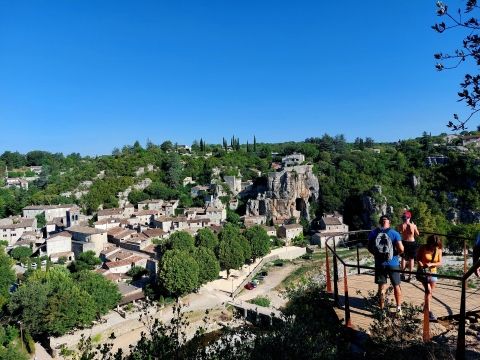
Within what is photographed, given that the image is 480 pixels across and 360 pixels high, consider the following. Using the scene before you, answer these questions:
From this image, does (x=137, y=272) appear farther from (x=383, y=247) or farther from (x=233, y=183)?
(x=233, y=183)

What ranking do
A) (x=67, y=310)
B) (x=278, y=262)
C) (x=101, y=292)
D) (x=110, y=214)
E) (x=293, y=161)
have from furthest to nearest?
(x=293, y=161)
(x=110, y=214)
(x=278, y=262)
(x=101, y=292)
(x=67, y=310)

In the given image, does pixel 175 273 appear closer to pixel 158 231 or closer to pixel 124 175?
pixel 158 231

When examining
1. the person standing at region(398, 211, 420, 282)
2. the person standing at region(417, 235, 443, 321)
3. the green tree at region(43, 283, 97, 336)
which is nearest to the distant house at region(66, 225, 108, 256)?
the green tree at region(43, 283, 97, 336)

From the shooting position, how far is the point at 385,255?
16.9 ft

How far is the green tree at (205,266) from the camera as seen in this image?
2984 cm

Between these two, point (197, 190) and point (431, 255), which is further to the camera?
point (197, 190)

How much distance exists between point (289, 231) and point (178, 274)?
23.7 metres

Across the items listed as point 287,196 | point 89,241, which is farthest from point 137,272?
point 287,196

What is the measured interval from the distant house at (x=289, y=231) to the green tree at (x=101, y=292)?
26452 mm

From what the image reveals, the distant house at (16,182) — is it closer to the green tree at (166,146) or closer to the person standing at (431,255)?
the green tree at (166,146)

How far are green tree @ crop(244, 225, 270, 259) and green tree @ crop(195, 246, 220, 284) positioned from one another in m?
8.13

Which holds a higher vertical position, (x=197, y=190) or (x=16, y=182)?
(x=16, y=182)

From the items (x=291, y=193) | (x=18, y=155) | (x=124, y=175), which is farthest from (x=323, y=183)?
(x=18, y=155)

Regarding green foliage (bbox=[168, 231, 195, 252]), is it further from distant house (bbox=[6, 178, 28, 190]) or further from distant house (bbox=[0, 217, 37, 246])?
distant house (bbox=[6, 178, 28, 190])
